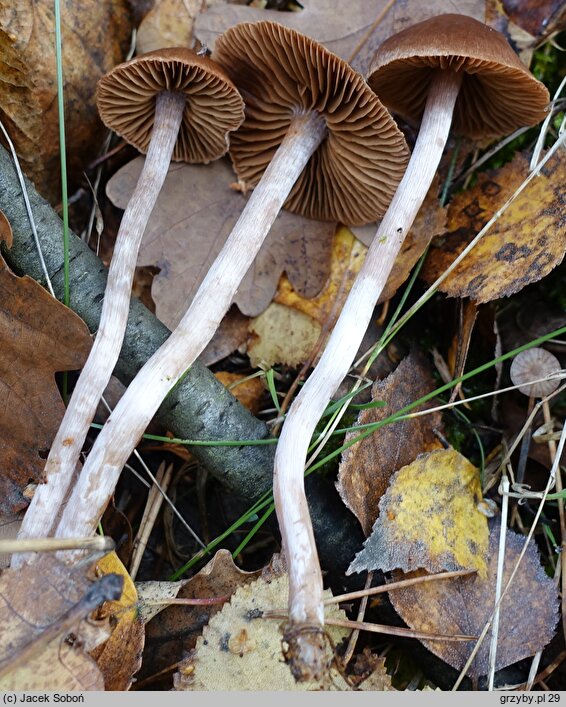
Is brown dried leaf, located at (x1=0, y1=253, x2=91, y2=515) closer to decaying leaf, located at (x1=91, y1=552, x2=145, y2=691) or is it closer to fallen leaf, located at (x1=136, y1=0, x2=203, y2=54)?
decaying leaf, located at (x1=91, y1=552, x2=145, y2=691)

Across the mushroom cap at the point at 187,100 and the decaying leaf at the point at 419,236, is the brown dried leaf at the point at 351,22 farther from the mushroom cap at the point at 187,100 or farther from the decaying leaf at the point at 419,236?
the decaying leaf at the point at 419,236

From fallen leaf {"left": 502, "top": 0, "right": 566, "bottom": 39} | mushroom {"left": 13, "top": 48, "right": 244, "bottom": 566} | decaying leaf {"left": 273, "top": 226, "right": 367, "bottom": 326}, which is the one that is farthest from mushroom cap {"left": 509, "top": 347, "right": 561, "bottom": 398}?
mushroom {"left": 13, "top": 48, "right": 244, "bottom": 566}

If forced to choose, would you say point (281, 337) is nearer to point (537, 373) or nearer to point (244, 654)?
point (537, 373)

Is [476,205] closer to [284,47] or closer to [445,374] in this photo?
[445,374]

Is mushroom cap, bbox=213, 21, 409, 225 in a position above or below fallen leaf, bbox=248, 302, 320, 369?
above

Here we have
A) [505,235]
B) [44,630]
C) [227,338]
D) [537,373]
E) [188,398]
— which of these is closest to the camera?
[44,630]

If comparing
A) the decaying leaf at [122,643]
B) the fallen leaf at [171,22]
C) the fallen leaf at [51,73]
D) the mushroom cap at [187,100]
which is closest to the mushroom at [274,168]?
the mushroom cap at [187,100]

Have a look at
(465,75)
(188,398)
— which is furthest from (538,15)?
(188,398)

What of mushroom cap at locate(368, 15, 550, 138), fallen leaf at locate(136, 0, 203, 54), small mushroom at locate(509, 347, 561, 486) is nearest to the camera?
mushroom cap at locate(368, 15, 550, 138)

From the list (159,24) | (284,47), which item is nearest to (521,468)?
(284,47)
